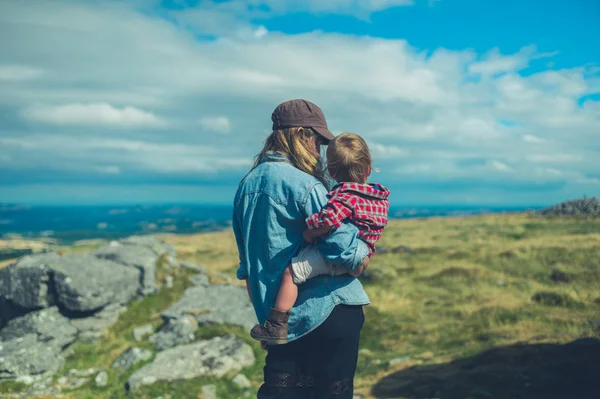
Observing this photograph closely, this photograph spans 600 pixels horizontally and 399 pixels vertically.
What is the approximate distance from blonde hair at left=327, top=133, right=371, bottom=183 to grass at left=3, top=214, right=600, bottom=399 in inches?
225

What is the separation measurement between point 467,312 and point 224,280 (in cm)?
Answer: 712

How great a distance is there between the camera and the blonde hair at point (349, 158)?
3604mm

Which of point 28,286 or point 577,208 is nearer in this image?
point 28,286

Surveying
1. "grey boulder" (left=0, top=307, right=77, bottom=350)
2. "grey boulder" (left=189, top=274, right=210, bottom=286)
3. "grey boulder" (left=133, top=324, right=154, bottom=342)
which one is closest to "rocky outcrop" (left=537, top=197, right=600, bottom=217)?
"grey boulder" (left=189, top=274, right=210, bottom=286)

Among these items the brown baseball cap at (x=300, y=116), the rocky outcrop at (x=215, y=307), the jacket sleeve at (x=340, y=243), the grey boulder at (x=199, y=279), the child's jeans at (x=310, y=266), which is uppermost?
the brown baseball cap at (x=300, y=116)

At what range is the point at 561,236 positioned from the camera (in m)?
29.2

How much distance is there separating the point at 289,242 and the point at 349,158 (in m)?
0.68

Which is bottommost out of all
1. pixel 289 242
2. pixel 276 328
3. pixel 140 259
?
pixel 140 259

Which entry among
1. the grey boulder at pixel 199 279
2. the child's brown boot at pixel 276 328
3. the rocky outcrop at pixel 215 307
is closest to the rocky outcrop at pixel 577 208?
the grey boulder at pixel 199 279

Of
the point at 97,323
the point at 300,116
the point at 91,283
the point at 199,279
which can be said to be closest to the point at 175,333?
the point at 97,323

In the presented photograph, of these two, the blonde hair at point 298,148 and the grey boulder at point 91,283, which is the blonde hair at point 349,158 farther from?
the grey boulder at point 91,283

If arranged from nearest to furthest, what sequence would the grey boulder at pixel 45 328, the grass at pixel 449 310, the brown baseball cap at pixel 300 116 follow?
1. the brown baseball cap at pixel 300 116
2. the grass at pixel 449 310
3. the grey boulder at pixel 45 328

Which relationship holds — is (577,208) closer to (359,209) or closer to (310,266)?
(359,209)

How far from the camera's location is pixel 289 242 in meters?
3.49
